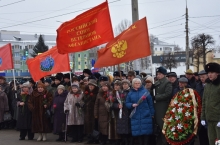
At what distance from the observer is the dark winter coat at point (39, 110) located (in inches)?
474

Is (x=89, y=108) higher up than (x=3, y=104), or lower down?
higher up

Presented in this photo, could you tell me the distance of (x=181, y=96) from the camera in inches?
338

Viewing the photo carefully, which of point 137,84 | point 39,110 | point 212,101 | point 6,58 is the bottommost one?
point 39,110

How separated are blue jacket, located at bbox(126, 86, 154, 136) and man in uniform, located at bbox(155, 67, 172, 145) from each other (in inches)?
6.5

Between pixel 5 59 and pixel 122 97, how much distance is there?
6.94 m

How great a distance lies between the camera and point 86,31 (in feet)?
37.7

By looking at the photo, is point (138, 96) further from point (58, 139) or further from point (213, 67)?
point (58, 139)

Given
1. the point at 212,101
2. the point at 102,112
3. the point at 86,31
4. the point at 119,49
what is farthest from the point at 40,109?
the point at 212,101

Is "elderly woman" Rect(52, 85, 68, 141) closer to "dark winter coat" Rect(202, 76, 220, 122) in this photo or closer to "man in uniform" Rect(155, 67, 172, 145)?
"man in uniform" Rect(155, 67, 172, 145)

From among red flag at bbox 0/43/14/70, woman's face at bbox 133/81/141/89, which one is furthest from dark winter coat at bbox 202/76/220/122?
red flag at bbox 0/43/14/70

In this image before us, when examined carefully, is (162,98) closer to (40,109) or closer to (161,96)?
(161,96)

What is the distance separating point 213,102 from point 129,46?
3.32 metres

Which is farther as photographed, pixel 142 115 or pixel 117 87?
pixel 117 87

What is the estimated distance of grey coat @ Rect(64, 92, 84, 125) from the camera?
11445mm
